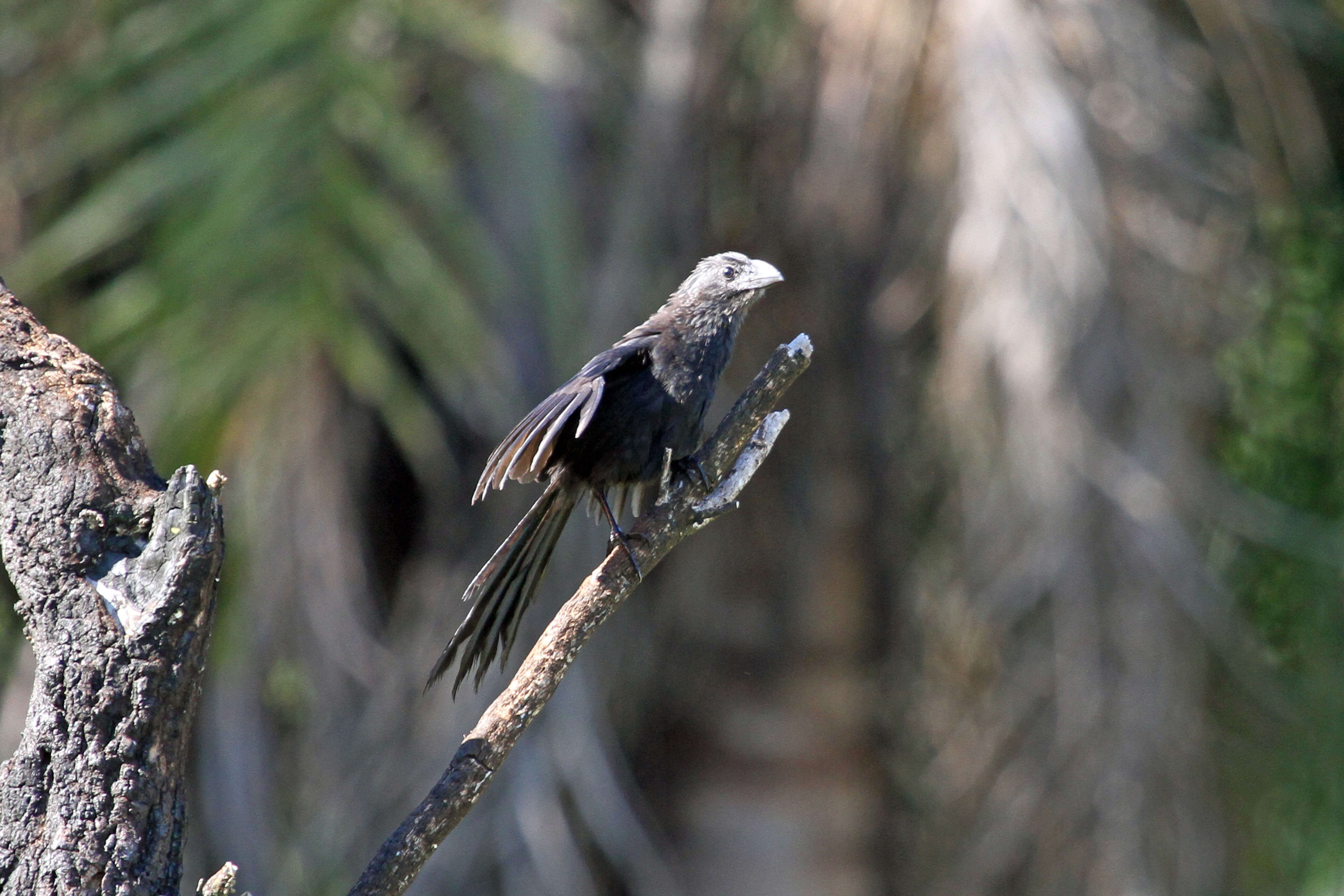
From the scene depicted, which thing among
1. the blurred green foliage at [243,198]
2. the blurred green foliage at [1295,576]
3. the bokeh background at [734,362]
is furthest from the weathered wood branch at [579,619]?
the blurred green foliage at [1295,576]

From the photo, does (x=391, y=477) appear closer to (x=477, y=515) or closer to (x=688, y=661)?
(x=477, y=515)

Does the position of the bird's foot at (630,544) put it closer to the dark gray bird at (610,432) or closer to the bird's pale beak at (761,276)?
the dark gray bird at (610,432)

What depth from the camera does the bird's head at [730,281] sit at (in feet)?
10.1

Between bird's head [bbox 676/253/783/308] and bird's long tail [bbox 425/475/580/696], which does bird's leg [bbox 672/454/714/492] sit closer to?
bird's long tail [bbox 425/475/580/696]

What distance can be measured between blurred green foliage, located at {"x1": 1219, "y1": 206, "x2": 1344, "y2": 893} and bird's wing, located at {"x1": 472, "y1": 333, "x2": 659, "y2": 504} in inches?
124

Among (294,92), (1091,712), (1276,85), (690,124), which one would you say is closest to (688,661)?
(1091,712)

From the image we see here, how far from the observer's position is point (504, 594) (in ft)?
8.23

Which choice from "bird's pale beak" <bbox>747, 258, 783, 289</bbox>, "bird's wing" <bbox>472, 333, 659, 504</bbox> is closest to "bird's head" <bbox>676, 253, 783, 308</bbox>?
"bird's pale beak" <bbox>747, 258, 783, 289</bbox>

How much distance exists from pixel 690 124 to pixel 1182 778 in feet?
9.78

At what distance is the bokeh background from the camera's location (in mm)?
4105

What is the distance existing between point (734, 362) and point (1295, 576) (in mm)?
2309

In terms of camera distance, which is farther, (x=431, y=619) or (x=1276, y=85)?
(x=1276, y=85)

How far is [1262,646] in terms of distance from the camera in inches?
185

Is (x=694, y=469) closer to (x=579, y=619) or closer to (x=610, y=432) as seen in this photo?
(x=610, y=432)
